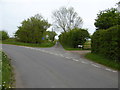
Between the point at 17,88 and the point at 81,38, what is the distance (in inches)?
858

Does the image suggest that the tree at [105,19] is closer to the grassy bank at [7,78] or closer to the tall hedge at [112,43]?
the tall hedge at [112,43]

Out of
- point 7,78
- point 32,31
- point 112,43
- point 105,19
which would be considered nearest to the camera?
point 7,78

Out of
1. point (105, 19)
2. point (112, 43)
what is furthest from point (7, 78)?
point (105, 19)

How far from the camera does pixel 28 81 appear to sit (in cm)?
560

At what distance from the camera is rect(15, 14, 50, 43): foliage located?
4334 centimetres

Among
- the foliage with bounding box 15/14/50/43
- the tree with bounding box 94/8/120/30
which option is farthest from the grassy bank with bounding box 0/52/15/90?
the foliage with bounding box 15/14/50/43

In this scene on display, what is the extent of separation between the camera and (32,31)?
43.4m

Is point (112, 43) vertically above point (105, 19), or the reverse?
point (105, 19)

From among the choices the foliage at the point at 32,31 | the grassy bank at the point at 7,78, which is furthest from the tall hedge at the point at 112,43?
the foliage at the point at 32,31

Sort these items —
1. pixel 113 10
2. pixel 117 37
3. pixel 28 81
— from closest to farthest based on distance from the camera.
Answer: pixel 28 81, pixel 117 37, pixel 113 10

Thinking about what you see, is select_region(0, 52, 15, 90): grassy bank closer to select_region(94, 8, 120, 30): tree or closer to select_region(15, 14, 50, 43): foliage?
select_region(94, 8, 120, 30): tree

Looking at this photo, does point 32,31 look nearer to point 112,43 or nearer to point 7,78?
point 112,43

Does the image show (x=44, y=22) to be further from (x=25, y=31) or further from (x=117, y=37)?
(x=117, y=37)

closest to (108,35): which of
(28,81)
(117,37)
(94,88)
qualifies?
(117,37)
